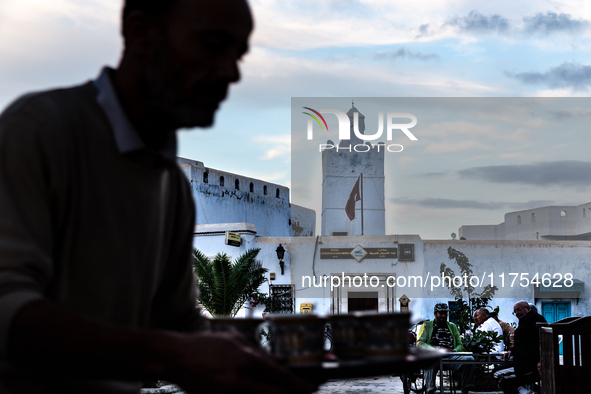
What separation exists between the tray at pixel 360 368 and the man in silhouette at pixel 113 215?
14 centimetres

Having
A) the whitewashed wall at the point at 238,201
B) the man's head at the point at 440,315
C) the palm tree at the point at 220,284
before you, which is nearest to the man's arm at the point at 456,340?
the man's head at the point at 440,315

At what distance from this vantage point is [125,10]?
3.51 ft

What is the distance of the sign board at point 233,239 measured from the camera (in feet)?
72.4

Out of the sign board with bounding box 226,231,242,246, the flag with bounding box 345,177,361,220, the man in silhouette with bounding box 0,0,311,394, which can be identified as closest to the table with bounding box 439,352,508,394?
the man in silhouette with bounding box 0,0,311,394

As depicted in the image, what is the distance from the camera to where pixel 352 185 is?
1206 inches

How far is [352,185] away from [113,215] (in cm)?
2971

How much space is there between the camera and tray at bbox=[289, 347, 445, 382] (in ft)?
3.42

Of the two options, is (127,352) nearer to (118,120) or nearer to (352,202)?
(118,120)

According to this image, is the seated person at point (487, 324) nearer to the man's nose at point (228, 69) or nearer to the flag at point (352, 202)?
the man's nose at point (228, 69)

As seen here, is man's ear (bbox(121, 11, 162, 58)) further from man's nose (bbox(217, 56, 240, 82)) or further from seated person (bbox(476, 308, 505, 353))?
seated person (bbox(476, 308, 505, 353))

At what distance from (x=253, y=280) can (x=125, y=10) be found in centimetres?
1863

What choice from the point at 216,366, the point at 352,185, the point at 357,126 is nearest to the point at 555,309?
the point at 352,185

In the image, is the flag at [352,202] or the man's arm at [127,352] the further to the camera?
the flag at [352,202]

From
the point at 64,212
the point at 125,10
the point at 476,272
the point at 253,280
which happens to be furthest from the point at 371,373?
the point at 476,272
